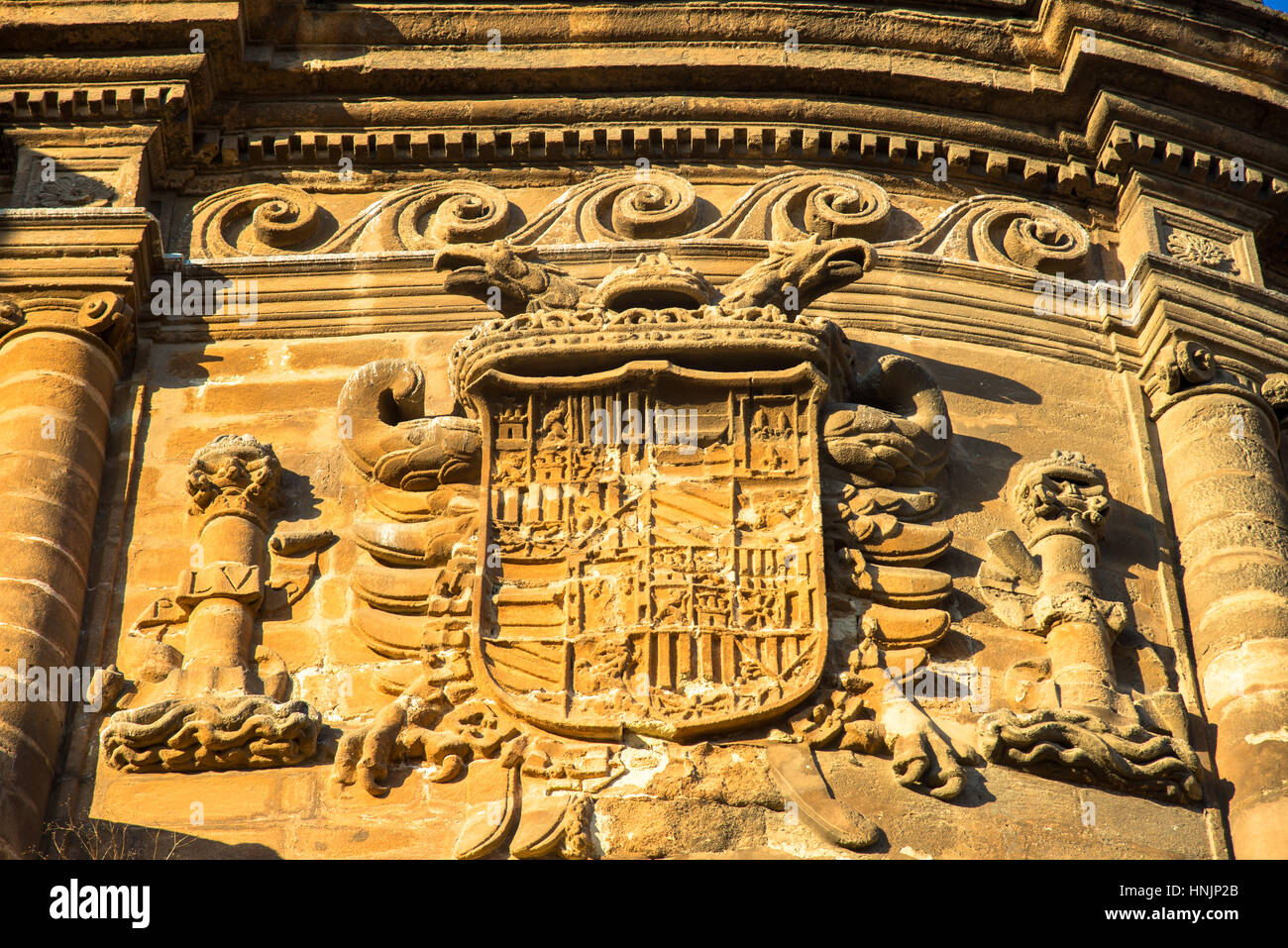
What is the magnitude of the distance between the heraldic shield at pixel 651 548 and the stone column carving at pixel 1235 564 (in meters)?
1.66

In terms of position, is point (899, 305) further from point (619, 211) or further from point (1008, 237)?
point (619, 211)

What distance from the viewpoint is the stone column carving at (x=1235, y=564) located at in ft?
26.6


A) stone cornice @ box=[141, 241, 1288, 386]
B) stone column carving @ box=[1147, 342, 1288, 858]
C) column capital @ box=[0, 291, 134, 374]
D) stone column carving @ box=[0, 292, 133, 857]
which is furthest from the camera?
stone cornice @ box=[141, 241, 1288, 386]

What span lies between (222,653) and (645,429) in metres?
1.92

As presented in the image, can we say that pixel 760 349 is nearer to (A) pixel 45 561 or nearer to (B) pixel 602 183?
(B) pixel 602 183

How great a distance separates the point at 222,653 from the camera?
8.38 m

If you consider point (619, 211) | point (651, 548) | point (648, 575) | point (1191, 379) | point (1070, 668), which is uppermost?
point (619, 211)

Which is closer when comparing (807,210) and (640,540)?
(640,540)

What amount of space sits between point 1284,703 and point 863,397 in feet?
7.19

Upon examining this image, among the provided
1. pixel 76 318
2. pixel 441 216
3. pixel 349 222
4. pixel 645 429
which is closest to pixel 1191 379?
pixel 645 429

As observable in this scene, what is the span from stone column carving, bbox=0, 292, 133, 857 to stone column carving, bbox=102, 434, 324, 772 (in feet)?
0.98

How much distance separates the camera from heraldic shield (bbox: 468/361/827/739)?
26.5ft

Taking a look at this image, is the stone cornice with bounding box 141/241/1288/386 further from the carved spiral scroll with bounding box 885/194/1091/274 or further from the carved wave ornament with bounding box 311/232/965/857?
the carved wave ornament with bounding box 311/232/965/857

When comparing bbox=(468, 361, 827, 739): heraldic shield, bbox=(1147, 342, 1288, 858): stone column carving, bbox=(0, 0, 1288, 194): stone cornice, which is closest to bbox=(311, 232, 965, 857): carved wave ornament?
bbox=(468, 361, 827, 739): heraldic shield
